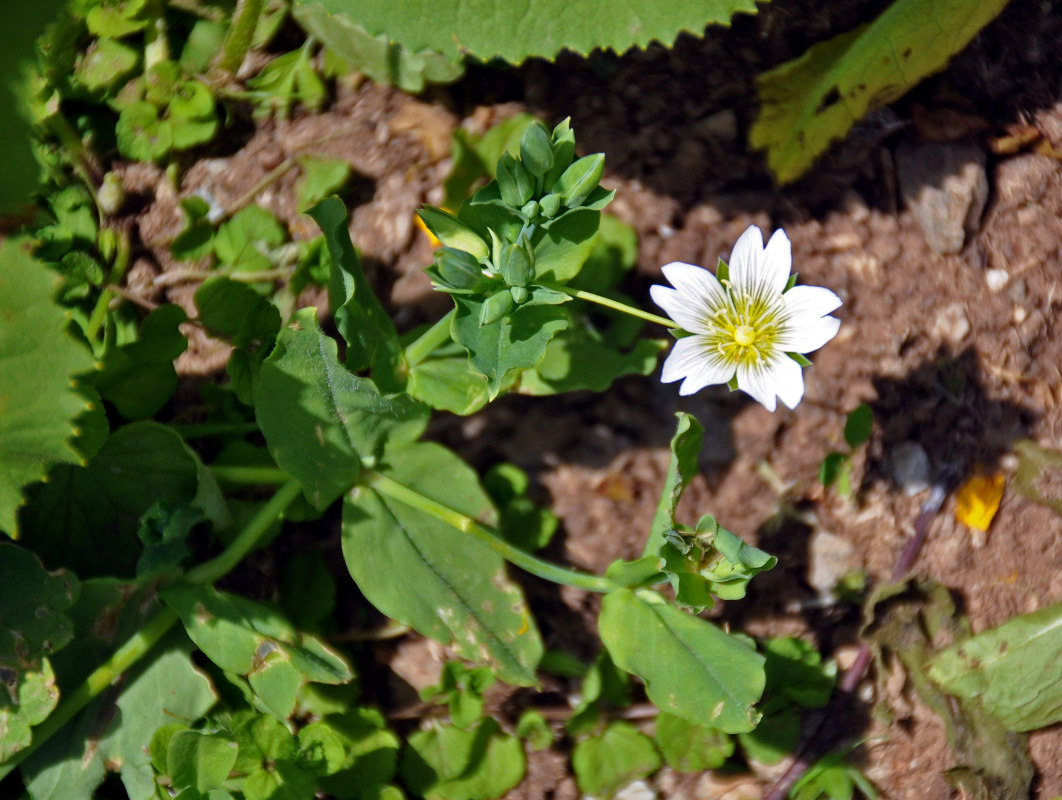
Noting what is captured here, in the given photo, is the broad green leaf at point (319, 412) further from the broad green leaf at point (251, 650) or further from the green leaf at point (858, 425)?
the green leaf at point (858, 425)

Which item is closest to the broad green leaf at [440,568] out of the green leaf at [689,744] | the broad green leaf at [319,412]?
the broad green leaf at [319,412]

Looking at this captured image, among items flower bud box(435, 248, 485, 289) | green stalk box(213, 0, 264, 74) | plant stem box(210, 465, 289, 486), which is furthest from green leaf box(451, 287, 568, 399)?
green stalk box(213, 0, 264, 74)

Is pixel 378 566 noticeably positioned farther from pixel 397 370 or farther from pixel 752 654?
pixel 752 654

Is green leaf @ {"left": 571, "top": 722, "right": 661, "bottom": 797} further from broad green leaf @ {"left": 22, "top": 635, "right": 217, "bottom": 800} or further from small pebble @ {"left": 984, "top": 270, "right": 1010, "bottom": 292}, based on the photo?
small pebble @ {"left": 984, "top": 270, "right": 1010, "bottom": 292}

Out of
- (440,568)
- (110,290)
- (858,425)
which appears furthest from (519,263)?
(110,290)

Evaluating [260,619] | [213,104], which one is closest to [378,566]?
[260,619]

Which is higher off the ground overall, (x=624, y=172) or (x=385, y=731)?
(x=624, y=172)
